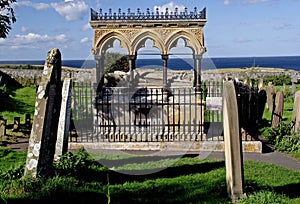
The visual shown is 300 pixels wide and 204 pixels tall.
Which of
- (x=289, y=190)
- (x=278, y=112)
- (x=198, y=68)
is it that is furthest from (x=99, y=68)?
(x=289, y=190)

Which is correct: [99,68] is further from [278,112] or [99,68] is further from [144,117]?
[278,112]

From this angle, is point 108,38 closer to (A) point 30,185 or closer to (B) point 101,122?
(B) point 101,122

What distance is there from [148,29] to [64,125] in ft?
18.9

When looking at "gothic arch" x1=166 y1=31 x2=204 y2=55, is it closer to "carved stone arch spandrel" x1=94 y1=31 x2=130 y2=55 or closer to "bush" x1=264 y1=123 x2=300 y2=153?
"carved stone arch spandrel" x1=94 y1=31 x2=130 y2=55

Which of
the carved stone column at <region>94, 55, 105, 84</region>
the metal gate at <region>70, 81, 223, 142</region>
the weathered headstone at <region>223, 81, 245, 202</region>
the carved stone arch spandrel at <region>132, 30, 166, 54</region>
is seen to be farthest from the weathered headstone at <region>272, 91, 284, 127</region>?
the weathered headstone at <region>223, 81, 245, 202</region>

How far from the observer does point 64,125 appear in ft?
33.3

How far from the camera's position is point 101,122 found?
13.9 m

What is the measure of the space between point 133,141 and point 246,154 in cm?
341

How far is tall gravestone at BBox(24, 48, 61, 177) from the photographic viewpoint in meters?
7.04

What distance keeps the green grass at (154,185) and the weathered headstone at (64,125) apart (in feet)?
1.92

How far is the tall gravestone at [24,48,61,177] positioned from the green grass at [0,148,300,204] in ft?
0.95

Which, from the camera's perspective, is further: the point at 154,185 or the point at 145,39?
the point at 145,39

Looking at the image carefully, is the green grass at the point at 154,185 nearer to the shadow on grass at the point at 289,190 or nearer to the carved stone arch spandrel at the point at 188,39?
the shadow on grass at the point at 289,190

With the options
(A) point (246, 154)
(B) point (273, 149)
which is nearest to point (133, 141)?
(A) point (246, 154)
